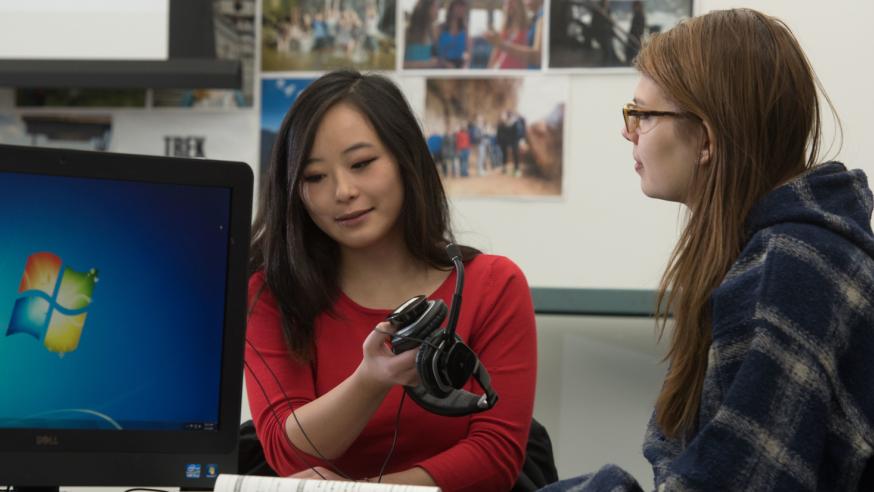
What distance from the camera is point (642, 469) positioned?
86.1 inches

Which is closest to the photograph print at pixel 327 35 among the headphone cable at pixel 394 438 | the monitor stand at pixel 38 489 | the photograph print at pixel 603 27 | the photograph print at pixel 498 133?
the photograph print at pixel 498 133

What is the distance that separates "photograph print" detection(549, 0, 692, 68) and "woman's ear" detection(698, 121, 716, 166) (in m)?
1.21

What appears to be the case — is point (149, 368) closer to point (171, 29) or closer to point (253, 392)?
point (253, 392)

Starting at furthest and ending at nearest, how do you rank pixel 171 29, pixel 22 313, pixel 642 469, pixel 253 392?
pixel 171 29, pixel 642 469, pixel 253 392, pixel 22 313

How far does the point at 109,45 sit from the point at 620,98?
114cm

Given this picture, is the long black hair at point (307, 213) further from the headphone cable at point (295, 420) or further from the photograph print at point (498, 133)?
the photograph print at point (498, 133)

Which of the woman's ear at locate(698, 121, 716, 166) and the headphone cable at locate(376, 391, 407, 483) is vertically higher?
the woman's ear at locate(698, 121, 716, 166)

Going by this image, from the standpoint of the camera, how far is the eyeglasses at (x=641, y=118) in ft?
3.41

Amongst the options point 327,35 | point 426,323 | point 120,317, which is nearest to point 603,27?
point 327,35

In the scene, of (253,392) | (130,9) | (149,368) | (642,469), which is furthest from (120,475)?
(130,9)

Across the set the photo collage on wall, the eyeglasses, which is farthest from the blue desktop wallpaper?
the photo collage on wall

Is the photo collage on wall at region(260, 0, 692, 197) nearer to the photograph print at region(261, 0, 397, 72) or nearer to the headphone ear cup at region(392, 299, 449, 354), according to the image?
the photograph print at region(261, 0, 397, 72)

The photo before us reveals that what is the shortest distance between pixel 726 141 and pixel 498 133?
129 cm

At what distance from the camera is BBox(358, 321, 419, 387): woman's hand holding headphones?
1085mm
